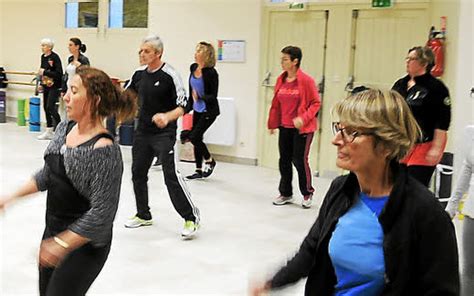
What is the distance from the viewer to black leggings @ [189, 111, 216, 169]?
7.58 m

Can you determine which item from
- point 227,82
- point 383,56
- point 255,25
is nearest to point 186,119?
point 227,82

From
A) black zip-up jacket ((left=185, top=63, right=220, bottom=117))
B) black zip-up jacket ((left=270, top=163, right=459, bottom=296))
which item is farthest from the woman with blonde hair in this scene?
black zip-up jacket ((left=270, top=163, right=459, bottom=296))

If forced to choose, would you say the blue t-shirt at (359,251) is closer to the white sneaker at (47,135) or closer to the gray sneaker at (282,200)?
the gray sneaker at (282,200)

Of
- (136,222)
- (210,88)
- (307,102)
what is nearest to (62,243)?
(136,222)

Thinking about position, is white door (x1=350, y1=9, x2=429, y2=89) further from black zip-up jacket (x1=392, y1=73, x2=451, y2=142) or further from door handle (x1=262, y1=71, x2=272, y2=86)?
black zip-up jacket (x1=392, y1=73, x2=451, y2=142)

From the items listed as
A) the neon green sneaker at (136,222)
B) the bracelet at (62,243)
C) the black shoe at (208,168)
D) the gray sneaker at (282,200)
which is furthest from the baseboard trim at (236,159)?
the bracelet at (62,243)

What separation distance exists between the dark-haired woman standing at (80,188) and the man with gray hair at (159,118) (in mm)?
2315

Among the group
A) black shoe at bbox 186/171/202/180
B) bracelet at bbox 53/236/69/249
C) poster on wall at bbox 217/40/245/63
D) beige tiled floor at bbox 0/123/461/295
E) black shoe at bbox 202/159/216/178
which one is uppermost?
poster on wall at bbox 217/40/245/63

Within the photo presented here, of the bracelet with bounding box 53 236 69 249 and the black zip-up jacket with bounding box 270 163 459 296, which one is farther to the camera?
the bracelet with bounding box 53 236 69 249

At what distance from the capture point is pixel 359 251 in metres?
1.69

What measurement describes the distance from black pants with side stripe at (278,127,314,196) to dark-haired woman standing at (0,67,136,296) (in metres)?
3.88

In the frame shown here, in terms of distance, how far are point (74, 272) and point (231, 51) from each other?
7.04m

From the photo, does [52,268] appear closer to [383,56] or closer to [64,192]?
[64,192]

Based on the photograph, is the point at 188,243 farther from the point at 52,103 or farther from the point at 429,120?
the point at 52,103
